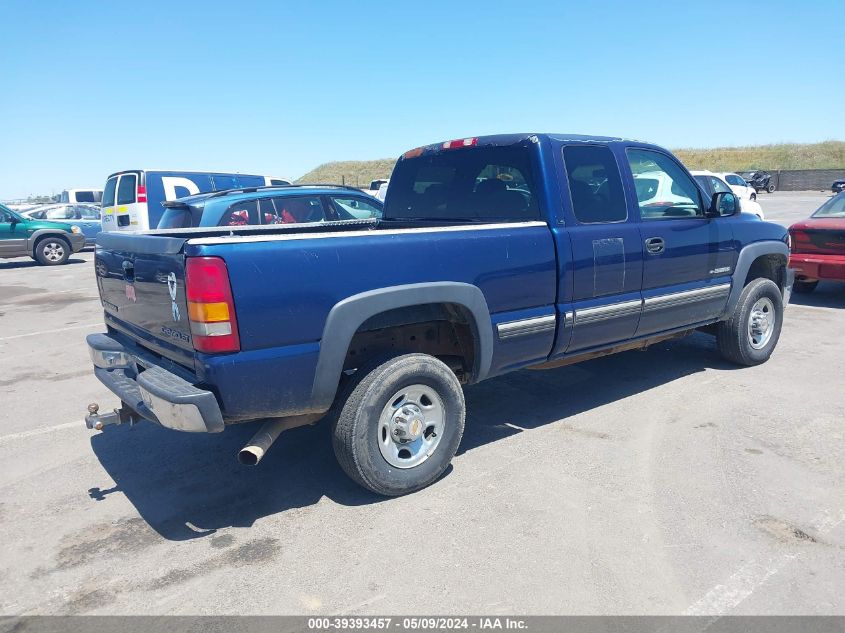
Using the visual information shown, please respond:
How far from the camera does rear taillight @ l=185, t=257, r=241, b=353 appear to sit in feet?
9.73

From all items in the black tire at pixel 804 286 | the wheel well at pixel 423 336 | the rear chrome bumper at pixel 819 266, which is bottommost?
the black tire at pixel 804 286

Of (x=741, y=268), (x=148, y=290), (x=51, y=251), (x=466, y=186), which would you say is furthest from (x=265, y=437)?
(x=51, y=251)

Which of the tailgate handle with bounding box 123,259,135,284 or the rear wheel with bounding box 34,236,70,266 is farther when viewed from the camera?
the rear wheel with bounding box 34,236,70,266

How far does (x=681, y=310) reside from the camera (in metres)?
5.11

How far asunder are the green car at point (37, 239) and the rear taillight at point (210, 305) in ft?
52.7

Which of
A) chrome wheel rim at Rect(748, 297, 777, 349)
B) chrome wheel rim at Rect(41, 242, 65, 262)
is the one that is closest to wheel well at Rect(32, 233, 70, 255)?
chrome wheel rim at Rect(41, 242, 65, 262)

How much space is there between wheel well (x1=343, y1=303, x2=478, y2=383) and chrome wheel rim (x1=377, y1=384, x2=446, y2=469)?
10.8 inches

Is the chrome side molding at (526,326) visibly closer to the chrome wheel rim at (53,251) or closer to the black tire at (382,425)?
the black tire at (382,425)

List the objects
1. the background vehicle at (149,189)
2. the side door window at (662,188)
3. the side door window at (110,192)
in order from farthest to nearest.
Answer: the side door window at (110,192)
the background vehicle at (149,189)
the side door window at (662,188)

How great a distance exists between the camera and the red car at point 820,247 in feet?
27.6

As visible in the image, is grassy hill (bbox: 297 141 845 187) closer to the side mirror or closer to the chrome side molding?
the side mirror

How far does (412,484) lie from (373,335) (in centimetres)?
89

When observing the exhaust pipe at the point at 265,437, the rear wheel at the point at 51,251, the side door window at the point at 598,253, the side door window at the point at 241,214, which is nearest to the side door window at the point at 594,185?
the side door window at the point at 598,253

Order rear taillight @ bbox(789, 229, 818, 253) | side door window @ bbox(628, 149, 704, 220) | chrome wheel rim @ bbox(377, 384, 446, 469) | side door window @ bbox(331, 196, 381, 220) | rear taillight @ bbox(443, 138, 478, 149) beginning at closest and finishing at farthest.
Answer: chrome wheel rim @ bbox(377, 384, 446, 469) → rear taillight @ bbox(443, 138, 478, 149) → side door window @ bbox(628, 149, 704, 220) → rear taillight @ bbox(789, 229, 818, 253) → side door window @ bbox(331, 196, 381, 220)
